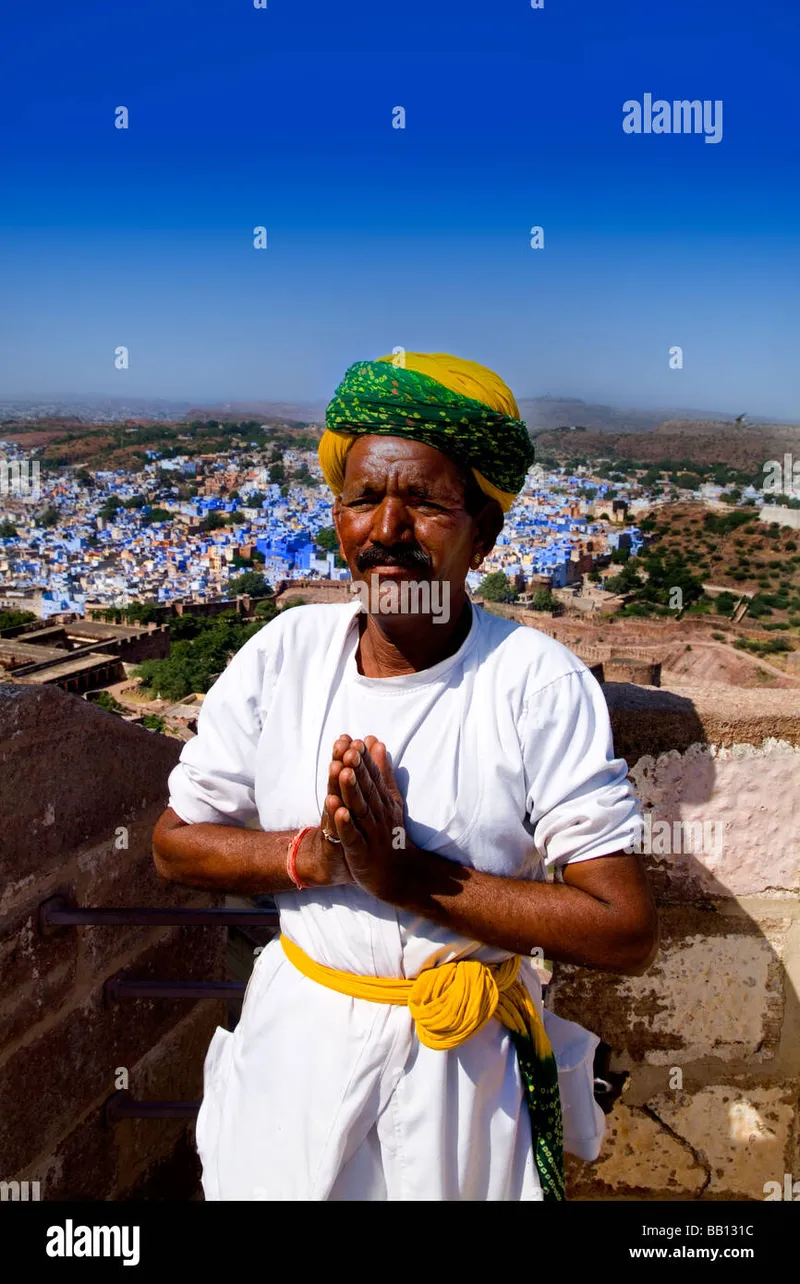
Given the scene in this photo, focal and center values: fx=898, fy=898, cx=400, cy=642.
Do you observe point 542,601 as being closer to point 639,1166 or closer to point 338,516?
point 639,1166

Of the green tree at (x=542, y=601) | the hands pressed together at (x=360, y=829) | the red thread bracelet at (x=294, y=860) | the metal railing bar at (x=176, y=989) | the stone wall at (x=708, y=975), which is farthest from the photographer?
the green tree at (x=542, y=601)

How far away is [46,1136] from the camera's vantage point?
1.49m

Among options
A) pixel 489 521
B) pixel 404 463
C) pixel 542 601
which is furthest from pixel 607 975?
pixel 542 601

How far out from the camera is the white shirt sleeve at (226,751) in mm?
1248


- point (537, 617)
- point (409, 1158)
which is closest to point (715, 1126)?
point (409, 1158)

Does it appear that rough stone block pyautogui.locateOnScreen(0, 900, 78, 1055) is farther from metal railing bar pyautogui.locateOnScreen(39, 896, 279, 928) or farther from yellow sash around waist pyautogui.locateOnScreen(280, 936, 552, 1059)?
yellow sash around waist pyautogui.locateOnScreen(280, 936, 552, 1059)

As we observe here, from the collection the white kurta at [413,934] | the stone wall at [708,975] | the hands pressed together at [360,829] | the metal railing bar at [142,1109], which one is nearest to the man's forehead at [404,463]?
the white kurta at [413,934]

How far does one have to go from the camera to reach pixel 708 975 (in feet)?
5.67

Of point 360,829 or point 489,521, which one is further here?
point 489,521

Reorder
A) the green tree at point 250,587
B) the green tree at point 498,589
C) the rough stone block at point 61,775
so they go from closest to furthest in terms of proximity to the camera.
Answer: the rough stone block at point 61,775 → the green tree at point 498,589 → the green tree at point 250,587

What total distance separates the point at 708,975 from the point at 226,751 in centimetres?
108

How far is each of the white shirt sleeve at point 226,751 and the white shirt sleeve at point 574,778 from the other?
0.38 m

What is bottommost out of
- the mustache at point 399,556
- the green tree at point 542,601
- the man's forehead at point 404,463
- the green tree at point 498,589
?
the green tree at point 542,601

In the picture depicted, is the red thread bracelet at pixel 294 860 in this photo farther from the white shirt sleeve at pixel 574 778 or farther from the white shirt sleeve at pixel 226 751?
the white shirt sleeve at pixel 574 778
